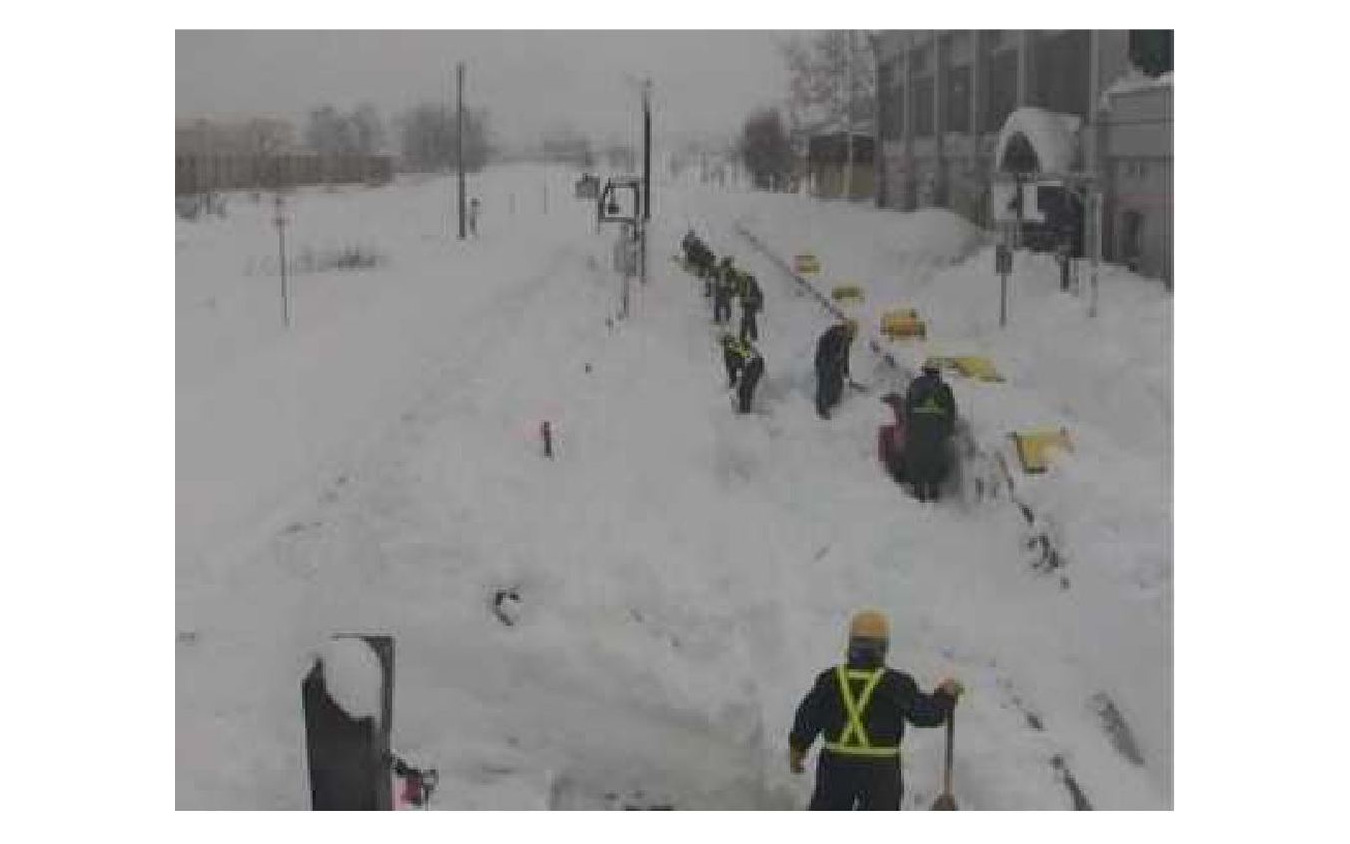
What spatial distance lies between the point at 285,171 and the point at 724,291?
36.6 m

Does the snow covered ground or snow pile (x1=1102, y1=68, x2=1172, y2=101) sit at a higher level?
snow pile (x1=1102, y1=68, x2=1172, y2=101)

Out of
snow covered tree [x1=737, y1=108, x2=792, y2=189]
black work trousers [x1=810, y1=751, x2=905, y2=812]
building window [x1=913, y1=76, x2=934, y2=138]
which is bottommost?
black work trousers [x1=810, y1=751, x2=905, y2=812]

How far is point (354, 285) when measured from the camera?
30359 mm

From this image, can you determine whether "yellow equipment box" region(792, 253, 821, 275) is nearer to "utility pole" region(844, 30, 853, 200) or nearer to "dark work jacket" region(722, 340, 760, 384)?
"utility pole" region(844, 30, 853, 200)

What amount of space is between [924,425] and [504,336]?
10.4 meters

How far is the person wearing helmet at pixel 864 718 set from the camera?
7316mm

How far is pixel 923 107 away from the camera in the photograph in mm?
46938

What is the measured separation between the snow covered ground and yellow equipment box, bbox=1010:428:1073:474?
0.16 metres

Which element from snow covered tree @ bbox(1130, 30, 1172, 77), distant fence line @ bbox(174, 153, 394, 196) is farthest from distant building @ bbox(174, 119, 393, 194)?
snow covered tree @ bbox(1130, 30, 1172, 77)

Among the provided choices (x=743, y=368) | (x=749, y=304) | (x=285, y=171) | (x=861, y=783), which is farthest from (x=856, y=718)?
(x=285, y=171)

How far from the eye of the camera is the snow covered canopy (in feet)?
96.1

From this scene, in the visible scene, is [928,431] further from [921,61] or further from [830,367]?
[921,61]

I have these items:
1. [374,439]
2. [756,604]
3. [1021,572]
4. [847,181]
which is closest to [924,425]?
[1021,572]

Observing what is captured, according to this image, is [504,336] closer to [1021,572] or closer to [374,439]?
[374,439]
